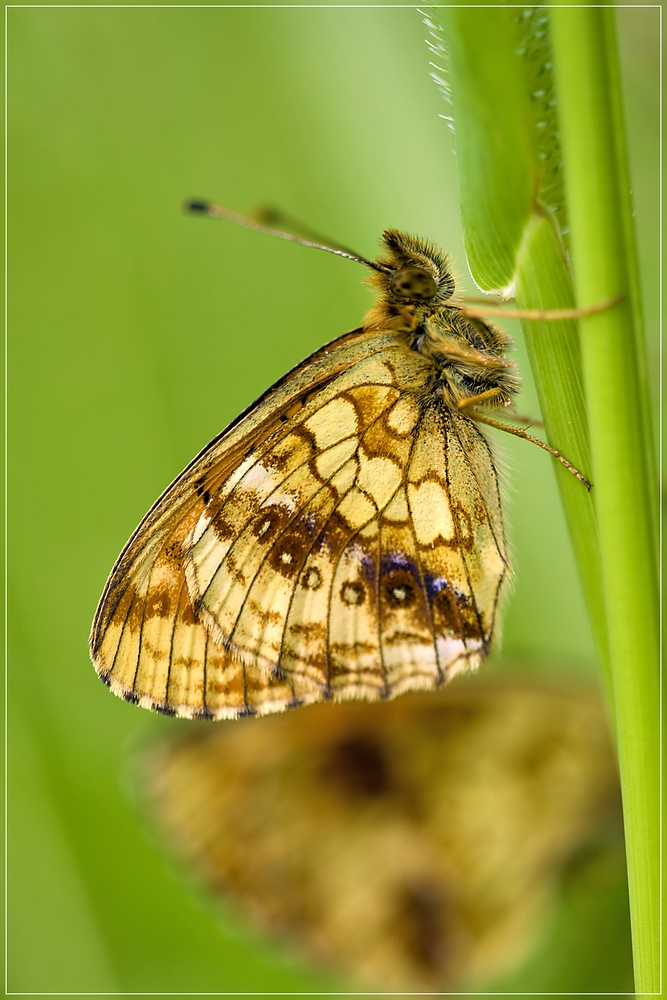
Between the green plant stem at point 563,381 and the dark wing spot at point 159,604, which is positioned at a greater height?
the green plant stem at point 563,381

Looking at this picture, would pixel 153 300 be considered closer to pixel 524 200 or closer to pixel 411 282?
pixel 411 282

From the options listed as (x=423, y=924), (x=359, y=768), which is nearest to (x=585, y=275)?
(x=359, y=768)

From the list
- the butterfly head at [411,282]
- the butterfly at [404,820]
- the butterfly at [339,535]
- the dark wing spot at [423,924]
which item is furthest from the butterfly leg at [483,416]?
the dark wing spot at [423,924]

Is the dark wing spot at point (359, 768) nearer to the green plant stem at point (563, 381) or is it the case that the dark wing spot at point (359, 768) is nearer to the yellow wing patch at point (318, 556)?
the yellow wing patch at point (318, 556)

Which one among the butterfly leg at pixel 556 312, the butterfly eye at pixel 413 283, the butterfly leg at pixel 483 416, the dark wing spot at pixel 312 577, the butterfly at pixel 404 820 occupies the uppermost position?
the butterfly eye at pixel 413 283

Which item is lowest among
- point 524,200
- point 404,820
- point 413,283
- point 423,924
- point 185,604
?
point 423,924

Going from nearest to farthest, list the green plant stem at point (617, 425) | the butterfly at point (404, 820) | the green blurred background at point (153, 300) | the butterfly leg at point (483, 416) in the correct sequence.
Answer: the green plant stem at point (617, 425) < the butterfly leg at point (483, 416) < the butterfly at point (404, 820) < the green blurred background at point (153, 300)

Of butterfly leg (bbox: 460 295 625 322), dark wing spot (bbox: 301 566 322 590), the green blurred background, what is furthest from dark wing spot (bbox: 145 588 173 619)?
the green blurred background
